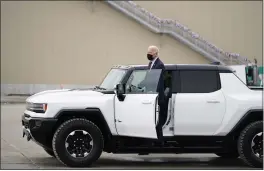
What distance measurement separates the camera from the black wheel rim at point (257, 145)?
9.43m

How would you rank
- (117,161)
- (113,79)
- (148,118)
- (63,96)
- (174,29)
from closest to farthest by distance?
1. (148,118)
2. (63,96)
3. (113,79)
4. (117,161)
5. (174,29)

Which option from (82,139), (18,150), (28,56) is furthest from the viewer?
(28,56)

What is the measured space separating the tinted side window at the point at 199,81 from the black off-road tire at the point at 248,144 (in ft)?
2.79

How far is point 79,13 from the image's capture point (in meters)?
32.3

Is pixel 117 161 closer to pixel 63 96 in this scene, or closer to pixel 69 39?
pixel 63 96

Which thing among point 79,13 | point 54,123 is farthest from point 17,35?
point 54,123

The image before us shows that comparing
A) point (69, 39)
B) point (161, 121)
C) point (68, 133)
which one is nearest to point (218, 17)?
point (69, 39)

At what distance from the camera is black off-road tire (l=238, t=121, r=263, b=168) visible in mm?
9359

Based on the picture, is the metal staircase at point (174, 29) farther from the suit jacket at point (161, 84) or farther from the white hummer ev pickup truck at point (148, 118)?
the suit jacket at point (161, 84)

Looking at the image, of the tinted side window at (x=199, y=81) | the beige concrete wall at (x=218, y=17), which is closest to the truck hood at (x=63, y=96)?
the tinted side window at (x=199, y=81)

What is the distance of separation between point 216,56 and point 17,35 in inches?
440

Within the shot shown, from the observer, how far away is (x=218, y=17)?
33.2 metres

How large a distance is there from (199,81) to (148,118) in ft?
4.11

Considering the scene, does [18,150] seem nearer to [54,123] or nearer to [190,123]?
[54,123]
